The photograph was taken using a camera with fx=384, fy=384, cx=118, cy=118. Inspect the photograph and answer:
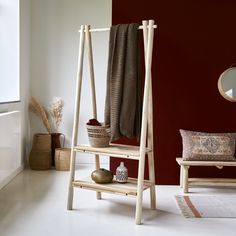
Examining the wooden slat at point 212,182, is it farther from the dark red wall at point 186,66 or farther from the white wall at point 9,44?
the white wall at point 9,44

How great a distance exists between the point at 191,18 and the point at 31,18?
2.30 metres

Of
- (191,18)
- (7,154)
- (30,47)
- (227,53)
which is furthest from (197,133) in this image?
(30,47)

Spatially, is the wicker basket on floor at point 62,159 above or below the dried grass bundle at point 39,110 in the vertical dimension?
below

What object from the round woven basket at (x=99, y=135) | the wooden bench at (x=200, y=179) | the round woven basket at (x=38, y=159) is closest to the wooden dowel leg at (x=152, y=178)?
the round woven basket at (x=99, y=135)

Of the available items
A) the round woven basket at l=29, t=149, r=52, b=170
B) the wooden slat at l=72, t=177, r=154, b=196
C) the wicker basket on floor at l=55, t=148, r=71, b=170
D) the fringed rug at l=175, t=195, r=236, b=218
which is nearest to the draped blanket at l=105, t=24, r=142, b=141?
the wooden slat at l=72, t=177, r=154, b=196

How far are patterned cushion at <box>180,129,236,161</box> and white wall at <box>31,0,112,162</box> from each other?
1662mm

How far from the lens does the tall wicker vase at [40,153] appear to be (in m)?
5.00

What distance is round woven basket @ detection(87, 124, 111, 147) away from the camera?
3.29 m

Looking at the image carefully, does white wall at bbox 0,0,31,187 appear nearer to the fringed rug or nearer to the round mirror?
the fringed rug

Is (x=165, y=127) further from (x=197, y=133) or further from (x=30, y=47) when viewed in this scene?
(x=30, y=47)

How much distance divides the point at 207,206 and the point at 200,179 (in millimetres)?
618

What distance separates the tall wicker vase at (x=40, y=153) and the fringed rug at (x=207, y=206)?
6.49 feet

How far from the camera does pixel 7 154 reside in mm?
3928

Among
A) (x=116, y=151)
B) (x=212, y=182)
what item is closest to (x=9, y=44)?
(x=116, y=151)
